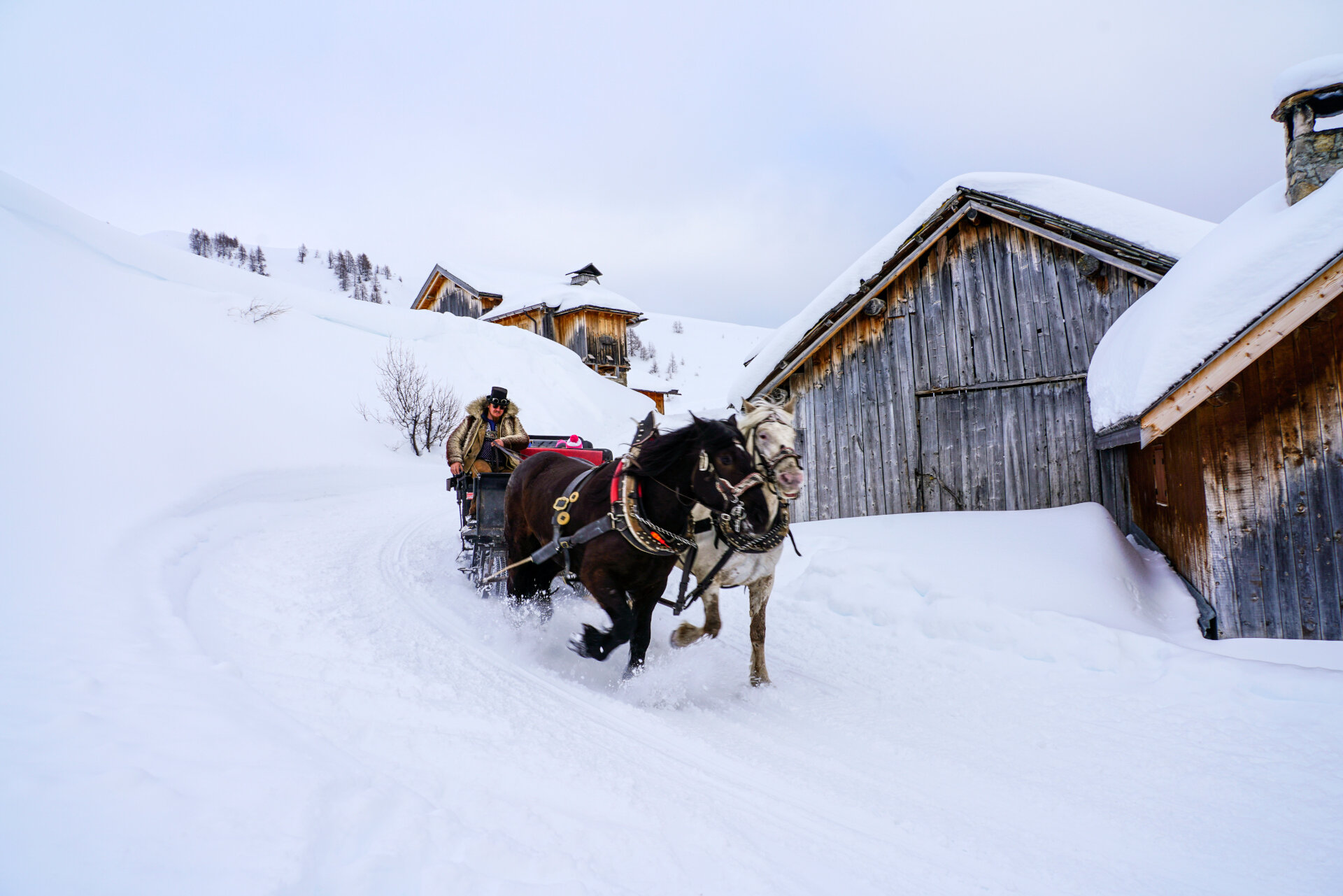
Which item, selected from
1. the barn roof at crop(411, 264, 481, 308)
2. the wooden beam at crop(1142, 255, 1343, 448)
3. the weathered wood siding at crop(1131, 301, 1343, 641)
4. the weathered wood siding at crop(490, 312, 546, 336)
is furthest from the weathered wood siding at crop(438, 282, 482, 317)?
the weathered wood siding at crop(1131, 301, 1343, 641)

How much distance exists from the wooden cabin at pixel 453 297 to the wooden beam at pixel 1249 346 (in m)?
30.8

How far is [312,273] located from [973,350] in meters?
79.6

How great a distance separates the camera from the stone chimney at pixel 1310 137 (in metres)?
5.30

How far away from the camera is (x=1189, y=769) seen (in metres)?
3.12

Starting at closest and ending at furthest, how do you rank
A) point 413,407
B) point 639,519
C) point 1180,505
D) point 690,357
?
1. point 639,519
2. point 1180,505
3. point 413,407
4. point 690,357

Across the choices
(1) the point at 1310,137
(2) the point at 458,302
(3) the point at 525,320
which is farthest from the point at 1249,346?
(2) the point at 458,302

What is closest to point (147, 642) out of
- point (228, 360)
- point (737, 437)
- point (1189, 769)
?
point (737, 437)

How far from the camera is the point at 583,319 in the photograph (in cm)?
2958

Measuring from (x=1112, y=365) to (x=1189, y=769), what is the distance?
4113 mm

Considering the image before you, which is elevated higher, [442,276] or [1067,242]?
[442,276]

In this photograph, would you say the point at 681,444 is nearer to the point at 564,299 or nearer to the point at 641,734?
the point at 641,734

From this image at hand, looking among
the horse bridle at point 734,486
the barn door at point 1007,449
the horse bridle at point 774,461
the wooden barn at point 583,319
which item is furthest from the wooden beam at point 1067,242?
the wooden barn at point 583,319

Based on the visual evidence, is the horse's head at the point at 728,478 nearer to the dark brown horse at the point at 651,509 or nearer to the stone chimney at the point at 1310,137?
the dark brown horse at the point at 651,509

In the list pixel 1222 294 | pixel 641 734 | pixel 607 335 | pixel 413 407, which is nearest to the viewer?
pixel 641 734
